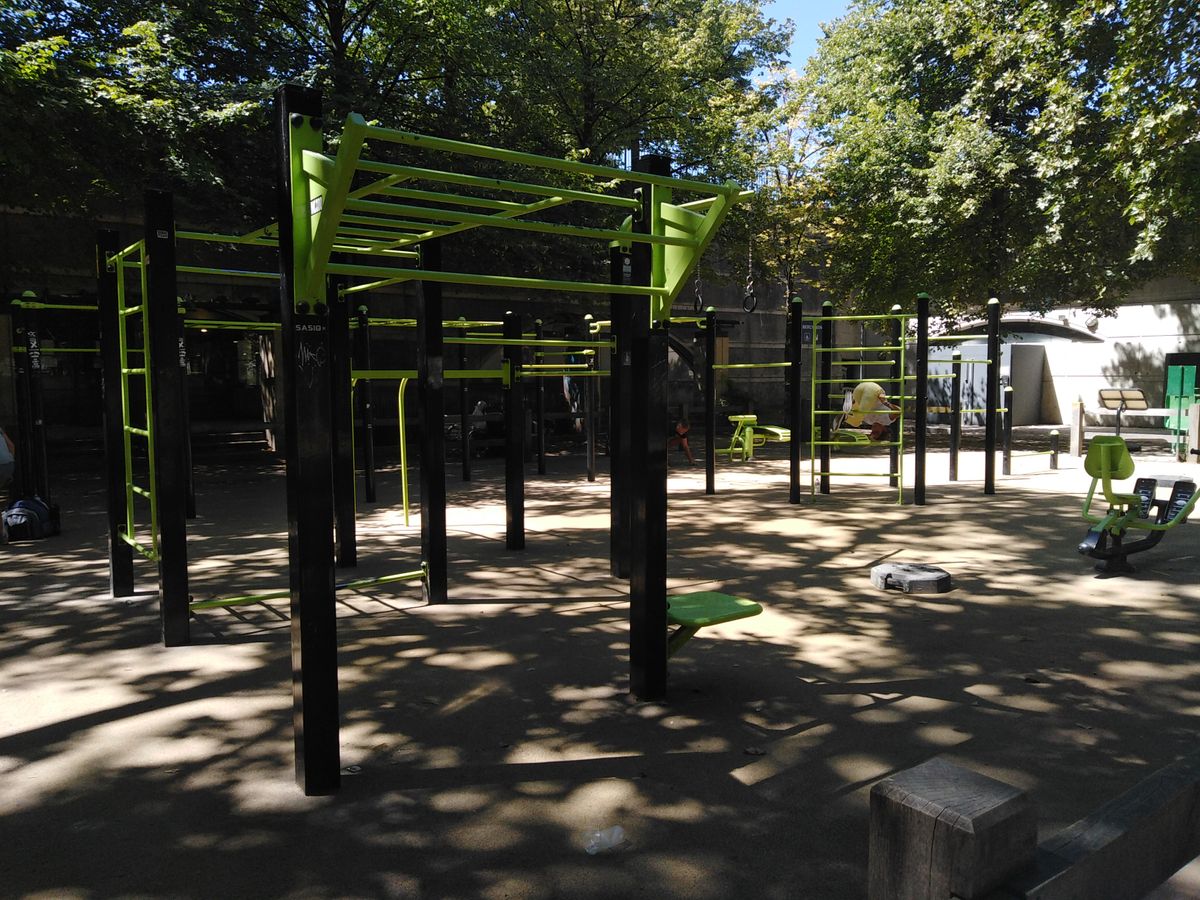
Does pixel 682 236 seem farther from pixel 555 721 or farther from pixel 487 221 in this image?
pixel 555 721

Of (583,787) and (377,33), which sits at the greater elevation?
(377,33)

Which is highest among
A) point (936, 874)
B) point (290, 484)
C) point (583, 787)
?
point (290, 484)

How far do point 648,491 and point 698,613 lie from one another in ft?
2.16

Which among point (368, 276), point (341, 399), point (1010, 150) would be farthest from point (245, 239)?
point (1010, 150)

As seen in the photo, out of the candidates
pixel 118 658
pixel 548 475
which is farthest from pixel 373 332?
pixel 118 658

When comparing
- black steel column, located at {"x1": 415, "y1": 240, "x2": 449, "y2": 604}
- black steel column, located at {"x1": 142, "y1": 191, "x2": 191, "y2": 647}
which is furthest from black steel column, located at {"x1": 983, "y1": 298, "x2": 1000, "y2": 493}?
black steel column, located at {"x1": 142, "y1": 191, "x2": 191, "y2": 647}

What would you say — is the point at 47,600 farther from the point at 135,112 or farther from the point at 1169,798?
the point at 135,112

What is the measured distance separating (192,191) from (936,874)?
44.7 ft

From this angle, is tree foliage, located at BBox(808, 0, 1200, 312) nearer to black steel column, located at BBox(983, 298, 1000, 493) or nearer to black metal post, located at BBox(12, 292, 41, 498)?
black steel column, located at BBox(983, 298, 1000, 493)

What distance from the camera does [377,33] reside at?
14.4m

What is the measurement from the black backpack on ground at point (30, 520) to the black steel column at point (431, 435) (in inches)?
179

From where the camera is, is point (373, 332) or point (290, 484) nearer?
point (290, 484)

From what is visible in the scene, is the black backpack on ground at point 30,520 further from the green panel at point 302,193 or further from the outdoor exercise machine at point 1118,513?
the outdoor exercise machine at point 1118,513

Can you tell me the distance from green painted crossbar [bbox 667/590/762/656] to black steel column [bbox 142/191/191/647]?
2.66 m
